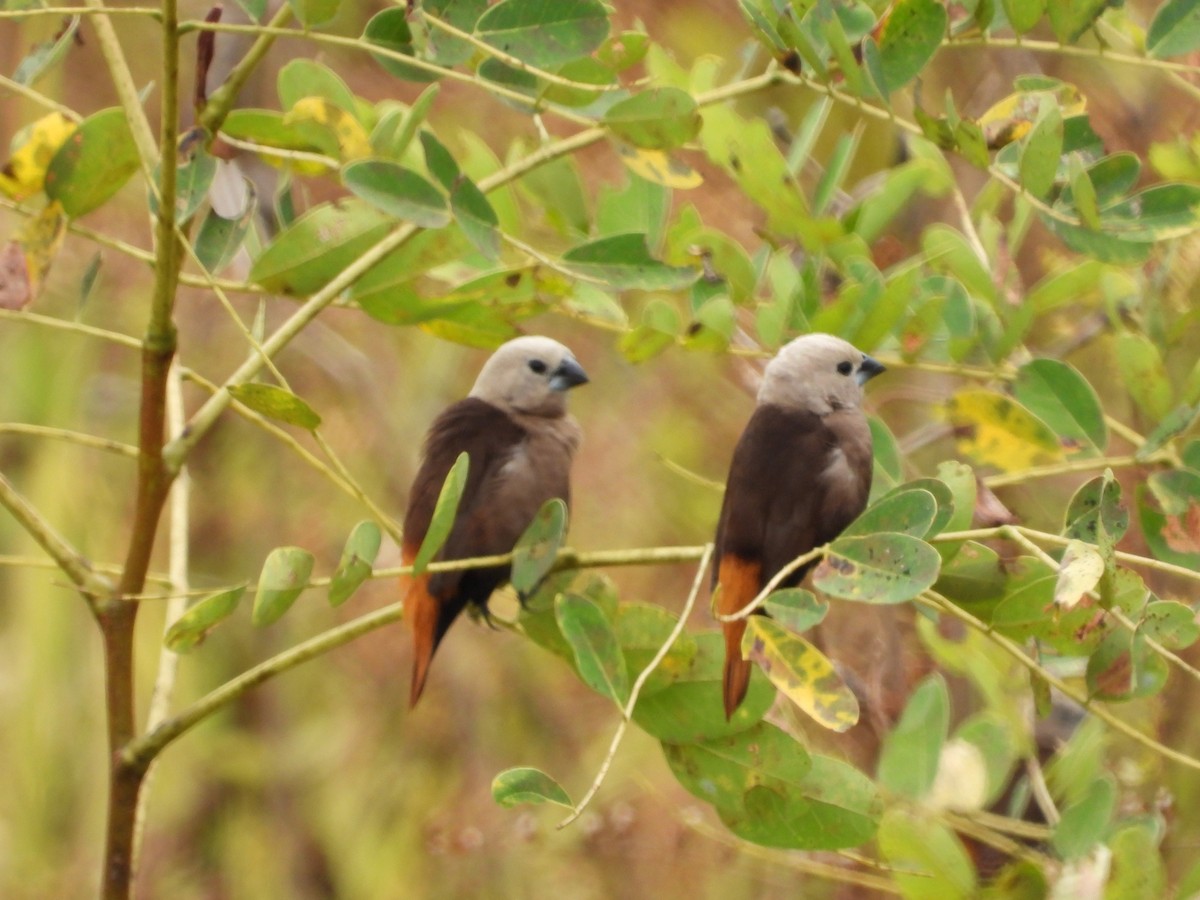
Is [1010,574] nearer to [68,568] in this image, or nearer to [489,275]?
[489,275]

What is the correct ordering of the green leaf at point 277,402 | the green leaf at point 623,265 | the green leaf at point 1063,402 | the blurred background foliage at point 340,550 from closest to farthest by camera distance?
the green leaf at point 277,402
the green leaf at point 623,265
the green leaf at point 1063,402
the blurred background foliage at point 340,550

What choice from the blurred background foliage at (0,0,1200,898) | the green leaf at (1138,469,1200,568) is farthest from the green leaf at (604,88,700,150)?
the blurred background foliage at (0,0,1200,898)

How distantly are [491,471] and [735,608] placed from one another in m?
0.47

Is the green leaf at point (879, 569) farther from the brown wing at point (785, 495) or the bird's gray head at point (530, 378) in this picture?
the bird's gray head at point (530, 378)

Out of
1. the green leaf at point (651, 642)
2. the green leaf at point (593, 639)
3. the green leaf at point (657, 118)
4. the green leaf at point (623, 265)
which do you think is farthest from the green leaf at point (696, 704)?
the green leaf at point (657, 118)

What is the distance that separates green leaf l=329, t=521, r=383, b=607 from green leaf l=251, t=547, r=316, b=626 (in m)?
0.03

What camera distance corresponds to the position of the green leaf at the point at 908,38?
→ 1.17 metres

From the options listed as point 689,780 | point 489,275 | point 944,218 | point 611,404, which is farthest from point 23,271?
point 611,404

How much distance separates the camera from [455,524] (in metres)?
1.71

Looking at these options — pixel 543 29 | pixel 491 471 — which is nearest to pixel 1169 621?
pixel 543 29

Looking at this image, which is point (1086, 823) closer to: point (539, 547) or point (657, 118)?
point (539, 547)

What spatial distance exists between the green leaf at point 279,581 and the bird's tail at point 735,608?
38 cm

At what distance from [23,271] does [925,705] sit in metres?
0.96

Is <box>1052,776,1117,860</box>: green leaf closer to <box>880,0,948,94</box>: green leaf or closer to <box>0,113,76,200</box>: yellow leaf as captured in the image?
<box>880,0,948,94</box>: green leaf
